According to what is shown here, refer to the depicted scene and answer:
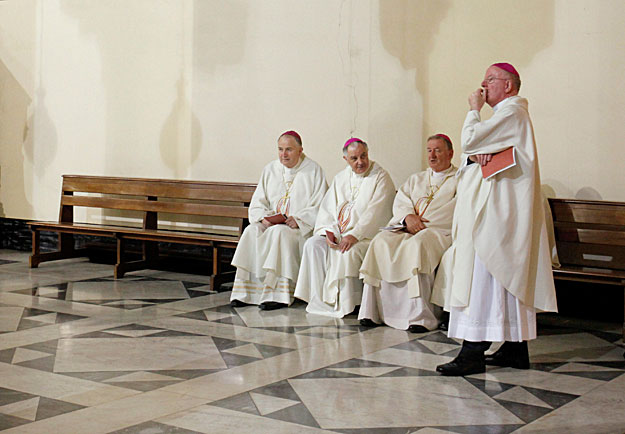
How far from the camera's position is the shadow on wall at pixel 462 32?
268 inches

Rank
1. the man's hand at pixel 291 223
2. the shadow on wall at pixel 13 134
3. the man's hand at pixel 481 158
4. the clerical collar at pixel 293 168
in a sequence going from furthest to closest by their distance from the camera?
the shadow on wall at pixel 13 134 < the clerical collar at pixel 293 168 < the man's hand at pixel 291 223 < the man's hand at pixel 481 158

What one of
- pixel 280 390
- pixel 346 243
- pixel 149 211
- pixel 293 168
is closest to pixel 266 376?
pixel 280 390

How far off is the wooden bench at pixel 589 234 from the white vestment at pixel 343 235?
4.57 ft

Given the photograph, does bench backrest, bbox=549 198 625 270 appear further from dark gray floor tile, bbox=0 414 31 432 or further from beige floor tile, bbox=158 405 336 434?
dark gray floor tile, bbox=0 414 31 432

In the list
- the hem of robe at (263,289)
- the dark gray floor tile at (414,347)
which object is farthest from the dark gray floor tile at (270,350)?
the hem of robe at (263,289)

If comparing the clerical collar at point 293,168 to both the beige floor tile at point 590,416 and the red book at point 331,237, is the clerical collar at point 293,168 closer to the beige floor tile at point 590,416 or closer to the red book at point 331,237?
the red book at point 331,237

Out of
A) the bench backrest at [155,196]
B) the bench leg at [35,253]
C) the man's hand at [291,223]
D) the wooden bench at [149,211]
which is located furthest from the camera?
the bench leg at [35,253]

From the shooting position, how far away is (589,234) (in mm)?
6230

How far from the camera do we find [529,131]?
182 inches

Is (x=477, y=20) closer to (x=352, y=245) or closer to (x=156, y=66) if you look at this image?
(x=352, y=245)

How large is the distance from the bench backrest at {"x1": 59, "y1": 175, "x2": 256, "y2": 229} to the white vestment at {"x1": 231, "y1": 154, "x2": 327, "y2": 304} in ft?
2.00

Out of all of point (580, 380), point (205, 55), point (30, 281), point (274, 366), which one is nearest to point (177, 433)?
point (274, 366)

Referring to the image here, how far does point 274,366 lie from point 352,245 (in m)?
1.89

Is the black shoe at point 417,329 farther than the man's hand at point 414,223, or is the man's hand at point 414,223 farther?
the man's hand at point 414,223
